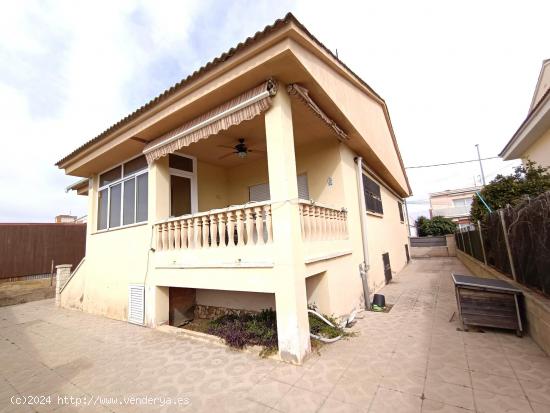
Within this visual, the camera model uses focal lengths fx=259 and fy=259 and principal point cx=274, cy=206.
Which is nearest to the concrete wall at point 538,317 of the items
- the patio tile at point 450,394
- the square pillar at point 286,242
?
the patio tile at point 450,394

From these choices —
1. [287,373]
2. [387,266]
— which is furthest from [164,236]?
[387,266]

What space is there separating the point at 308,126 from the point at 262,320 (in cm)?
460

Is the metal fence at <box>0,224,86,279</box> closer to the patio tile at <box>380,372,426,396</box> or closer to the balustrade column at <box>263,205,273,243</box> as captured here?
the balustrade column at <box>263,205,273,243</box>

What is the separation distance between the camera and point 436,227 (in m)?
27.2

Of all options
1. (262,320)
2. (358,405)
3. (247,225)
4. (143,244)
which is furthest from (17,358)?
(358,405)

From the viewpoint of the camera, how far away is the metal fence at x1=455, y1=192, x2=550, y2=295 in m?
3.92

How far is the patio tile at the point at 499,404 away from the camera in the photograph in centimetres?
264

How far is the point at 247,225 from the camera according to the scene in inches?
189

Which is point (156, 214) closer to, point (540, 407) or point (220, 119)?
point (220, 119)

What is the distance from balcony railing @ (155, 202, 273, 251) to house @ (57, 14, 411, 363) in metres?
0.03

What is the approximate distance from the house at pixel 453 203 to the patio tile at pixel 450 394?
130 ft

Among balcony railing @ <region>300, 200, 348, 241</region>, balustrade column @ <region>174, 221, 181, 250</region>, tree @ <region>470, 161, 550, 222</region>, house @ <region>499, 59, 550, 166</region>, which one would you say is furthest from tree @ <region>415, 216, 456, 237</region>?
balustrade column @ <region>174, 221, 181, 250</region>

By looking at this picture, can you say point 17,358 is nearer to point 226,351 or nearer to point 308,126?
point 226,351

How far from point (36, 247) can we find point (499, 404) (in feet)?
74.6
